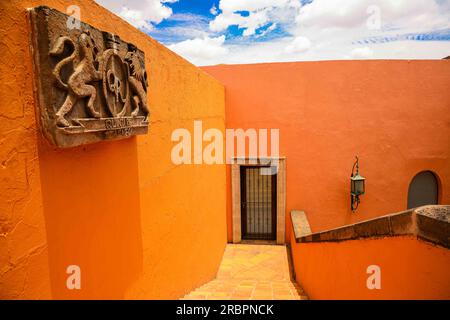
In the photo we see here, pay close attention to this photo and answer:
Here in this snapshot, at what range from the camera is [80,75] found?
55.7 inches

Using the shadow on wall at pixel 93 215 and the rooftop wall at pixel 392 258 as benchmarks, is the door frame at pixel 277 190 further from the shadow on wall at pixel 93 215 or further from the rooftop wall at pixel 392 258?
the shadow on wall at pixel 93 215

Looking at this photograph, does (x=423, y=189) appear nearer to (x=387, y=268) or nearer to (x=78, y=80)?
(x=387, y=268)

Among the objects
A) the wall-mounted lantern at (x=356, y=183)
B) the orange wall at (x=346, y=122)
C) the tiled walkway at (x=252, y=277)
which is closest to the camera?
the tiled walkway at (x=252, y=277)

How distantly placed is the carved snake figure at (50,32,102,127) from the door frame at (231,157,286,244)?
5.75m

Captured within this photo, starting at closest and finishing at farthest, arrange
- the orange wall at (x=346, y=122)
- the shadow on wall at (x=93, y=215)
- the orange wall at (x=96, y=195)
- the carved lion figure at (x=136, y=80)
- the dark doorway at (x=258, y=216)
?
1. the orange wall at (x=96, y=195)
2. the shadow on wall at (x=93, y=215)
3. the carved lion figure at (x=136, y=80)
4. the orange wall at (x=346, y=122)
5. the dark doorway at (x=258, y=216)

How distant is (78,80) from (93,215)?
0.88 m

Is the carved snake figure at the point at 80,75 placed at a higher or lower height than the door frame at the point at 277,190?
higher

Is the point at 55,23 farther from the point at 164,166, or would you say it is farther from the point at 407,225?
the point at 407,225

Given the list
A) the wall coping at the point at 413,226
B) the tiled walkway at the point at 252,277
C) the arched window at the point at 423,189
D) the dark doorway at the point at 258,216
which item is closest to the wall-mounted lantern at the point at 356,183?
the arched window at the point at 423,189

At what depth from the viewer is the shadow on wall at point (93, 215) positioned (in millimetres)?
1519

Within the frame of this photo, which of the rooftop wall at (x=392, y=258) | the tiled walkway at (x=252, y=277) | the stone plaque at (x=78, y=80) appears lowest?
the tiled walkway at (x=252, y=277)

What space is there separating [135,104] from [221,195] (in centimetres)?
490

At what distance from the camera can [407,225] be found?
1945mm

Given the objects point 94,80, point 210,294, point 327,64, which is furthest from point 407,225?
point 327,64
